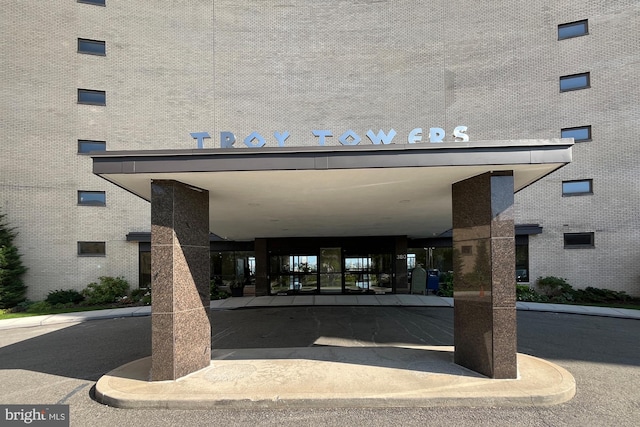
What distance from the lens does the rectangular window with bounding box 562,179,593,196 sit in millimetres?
19234

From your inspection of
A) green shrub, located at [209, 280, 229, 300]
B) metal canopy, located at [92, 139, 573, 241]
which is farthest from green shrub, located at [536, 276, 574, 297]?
green shrub, located at [209, 280, 229, 300]

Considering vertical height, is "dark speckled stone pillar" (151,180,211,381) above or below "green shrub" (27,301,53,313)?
above

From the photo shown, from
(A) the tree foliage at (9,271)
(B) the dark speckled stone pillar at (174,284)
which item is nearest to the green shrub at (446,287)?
(B) the dark speckled stone pillar at (174,284)

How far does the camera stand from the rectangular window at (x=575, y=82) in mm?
19366

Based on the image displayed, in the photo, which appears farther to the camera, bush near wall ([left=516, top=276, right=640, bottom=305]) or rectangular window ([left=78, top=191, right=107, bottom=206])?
rectangular window ([left=78, top=191, right=107, bottom=206])

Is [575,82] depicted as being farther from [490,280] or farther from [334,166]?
[334,166]

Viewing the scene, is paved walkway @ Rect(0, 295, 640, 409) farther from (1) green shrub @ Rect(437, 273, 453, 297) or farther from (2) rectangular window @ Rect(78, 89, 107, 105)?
(2) rectangular window @ Rect(78, 89, 107, 105)

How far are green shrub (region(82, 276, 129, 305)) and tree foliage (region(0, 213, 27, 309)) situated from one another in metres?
2.92

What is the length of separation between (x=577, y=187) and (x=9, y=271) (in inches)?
1172

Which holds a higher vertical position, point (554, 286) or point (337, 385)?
point (337, 385)

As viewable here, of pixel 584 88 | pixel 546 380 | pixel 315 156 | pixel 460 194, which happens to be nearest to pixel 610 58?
pixel 584 88

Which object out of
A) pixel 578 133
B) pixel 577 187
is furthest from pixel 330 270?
pixel 578 133

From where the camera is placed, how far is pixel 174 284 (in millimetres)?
6672

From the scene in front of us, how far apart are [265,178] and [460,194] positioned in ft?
13.0
